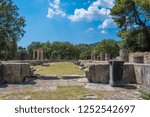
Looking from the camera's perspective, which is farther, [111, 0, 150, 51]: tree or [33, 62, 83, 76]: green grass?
[111, 0, 150, 51]: tree

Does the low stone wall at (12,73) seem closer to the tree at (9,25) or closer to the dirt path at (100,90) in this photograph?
the dirt path at (100,90)

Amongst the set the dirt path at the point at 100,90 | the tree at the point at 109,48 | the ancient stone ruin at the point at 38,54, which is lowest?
the dirt path at the point at 100,90

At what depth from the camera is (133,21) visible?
25031 millimetres

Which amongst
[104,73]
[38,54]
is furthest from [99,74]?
[38,54]

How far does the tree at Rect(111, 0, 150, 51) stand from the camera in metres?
22.9

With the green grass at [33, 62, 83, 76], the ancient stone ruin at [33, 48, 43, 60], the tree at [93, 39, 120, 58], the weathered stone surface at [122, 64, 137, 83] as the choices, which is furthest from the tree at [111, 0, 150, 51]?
the tree at [93, 39, 120, 58]

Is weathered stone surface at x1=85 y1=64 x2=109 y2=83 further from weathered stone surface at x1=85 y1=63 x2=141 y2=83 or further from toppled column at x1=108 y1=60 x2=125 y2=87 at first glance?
toppled column at x1=108 y1=60 x2=125 y2=87

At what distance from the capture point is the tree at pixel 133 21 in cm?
2291

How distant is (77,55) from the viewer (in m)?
89.5

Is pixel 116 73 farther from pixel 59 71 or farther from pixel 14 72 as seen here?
pixel 59 71

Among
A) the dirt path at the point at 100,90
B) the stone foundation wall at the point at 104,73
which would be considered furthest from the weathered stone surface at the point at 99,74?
the dirt path at the point at 100,90

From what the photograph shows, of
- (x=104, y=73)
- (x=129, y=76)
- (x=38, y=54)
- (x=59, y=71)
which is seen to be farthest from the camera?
(x=38, y=54)

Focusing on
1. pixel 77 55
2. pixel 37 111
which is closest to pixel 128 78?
pixel 37 111

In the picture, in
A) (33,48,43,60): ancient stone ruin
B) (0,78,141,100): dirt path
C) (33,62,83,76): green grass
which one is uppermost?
(33,48,43,60): ancient stone ruin
